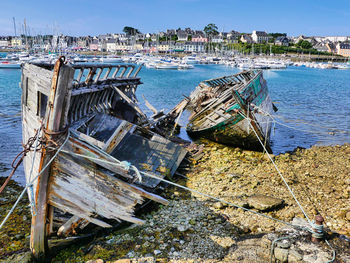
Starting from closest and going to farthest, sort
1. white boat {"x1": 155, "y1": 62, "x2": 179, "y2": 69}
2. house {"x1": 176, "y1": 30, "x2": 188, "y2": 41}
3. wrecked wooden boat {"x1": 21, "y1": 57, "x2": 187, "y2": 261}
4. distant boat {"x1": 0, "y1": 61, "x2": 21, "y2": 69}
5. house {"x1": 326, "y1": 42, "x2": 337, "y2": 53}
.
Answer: wrecked wooden boat {"x1": 21, "y1": 57, "x2": 187, "y2": 261} → distant boat {"x1": 0, "y1": 61, "x2": 21, "y2": 69} → white boat {"x1": 155, "y1": 62, "x2": 179, "y2": 69} → house {"x1": 326, "y1": 42, "x2": 337, "y2": 53} → house {"x1": 176, "y1": 30, "x2": 188, "y2": 41}

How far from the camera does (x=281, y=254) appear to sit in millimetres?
6027

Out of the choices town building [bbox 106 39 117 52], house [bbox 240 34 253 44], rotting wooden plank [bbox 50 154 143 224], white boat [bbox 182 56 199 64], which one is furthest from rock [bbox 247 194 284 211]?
town building [bbox 106 39 117 52]

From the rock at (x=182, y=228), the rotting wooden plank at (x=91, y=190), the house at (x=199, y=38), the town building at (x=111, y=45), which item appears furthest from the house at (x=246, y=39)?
the rotting wooden plank at (x=91, y=190)

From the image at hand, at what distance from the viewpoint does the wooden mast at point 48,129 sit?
5.59 m

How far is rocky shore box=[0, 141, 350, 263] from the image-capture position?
252 inches

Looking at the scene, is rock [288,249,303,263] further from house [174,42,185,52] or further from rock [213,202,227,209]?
house [174,42,185,52]

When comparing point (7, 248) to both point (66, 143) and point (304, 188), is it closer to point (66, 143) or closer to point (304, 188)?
point (66, 143)

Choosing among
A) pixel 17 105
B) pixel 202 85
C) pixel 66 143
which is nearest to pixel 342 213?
pixel 66 143

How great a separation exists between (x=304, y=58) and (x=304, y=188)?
159 metres

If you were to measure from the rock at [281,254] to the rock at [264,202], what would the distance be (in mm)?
2377

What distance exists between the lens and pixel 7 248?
710cm

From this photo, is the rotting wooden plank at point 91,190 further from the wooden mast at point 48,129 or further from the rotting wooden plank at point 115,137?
the rotting wooden plank at point 115,137

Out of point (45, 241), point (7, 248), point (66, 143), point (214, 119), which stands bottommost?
point (7, 248)

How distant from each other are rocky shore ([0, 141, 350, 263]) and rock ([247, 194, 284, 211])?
0.09ft
